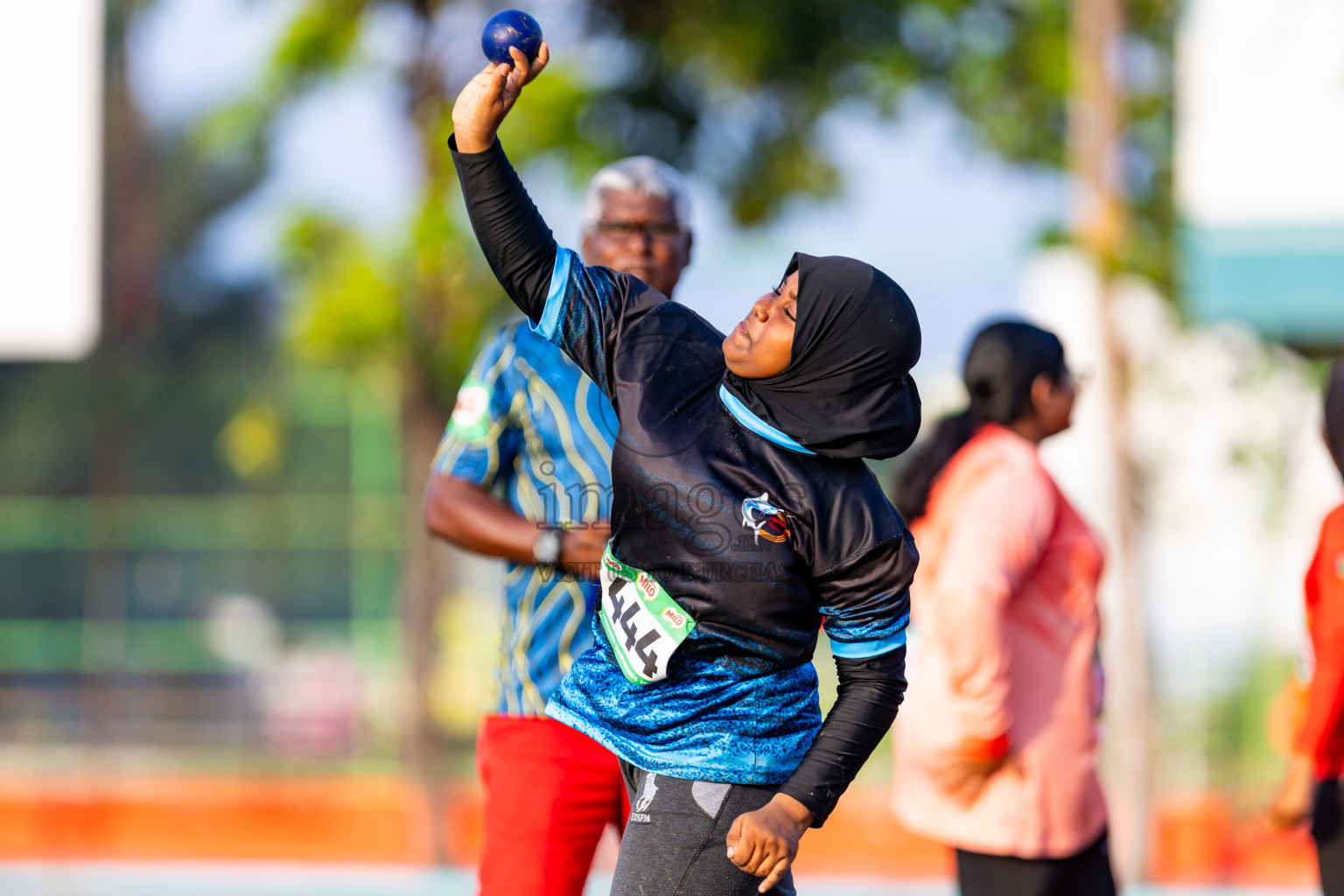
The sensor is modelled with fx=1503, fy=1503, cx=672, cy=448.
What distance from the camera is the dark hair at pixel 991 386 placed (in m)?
3.55

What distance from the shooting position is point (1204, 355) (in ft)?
30.3

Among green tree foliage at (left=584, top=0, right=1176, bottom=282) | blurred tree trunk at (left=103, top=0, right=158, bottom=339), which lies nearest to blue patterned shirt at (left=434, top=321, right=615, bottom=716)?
green tree foliage at (left=584, top=0, right=1176, bottom=282)

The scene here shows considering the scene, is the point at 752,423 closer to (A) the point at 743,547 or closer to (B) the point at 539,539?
(A) the point at 743,547

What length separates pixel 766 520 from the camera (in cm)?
226

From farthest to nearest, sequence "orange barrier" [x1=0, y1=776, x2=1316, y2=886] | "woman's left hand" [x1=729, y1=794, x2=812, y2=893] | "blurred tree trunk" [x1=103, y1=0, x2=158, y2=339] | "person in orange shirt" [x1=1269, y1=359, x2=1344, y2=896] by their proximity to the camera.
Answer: "orange barrier" [x1=0, y1=776, x2=1316, y2=886], "blurred tree trunk" [x1=103, y1=0, x2=158, y2=339], "person in orange shirt" [x1=1269, y1=359, x2=1344, y2=896], "woman's left hand" [x1=729, y1=794, x2=812, y2=893]

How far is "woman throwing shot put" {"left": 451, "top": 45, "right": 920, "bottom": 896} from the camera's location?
2260mm

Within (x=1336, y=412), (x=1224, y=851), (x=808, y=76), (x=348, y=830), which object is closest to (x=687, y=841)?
(x=1336, y=412)

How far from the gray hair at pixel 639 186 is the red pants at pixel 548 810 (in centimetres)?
115

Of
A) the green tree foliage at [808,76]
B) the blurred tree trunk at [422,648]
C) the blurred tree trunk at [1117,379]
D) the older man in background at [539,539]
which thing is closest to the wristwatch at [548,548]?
the older man in background at [539,539]

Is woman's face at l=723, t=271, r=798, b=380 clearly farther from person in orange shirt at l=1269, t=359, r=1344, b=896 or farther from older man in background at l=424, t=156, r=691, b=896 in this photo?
person in orange shirt at l=1269, t=359, r=1344, b=896

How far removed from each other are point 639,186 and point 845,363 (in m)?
1.23

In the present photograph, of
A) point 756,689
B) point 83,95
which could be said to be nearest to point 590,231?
point 756,689

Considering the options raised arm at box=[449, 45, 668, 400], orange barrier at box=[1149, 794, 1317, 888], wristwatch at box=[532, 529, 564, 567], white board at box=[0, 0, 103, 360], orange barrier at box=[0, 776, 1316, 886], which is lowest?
orange barrier at box=[0, 776, 1316, 886]

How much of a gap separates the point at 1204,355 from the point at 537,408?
7.10 meters
